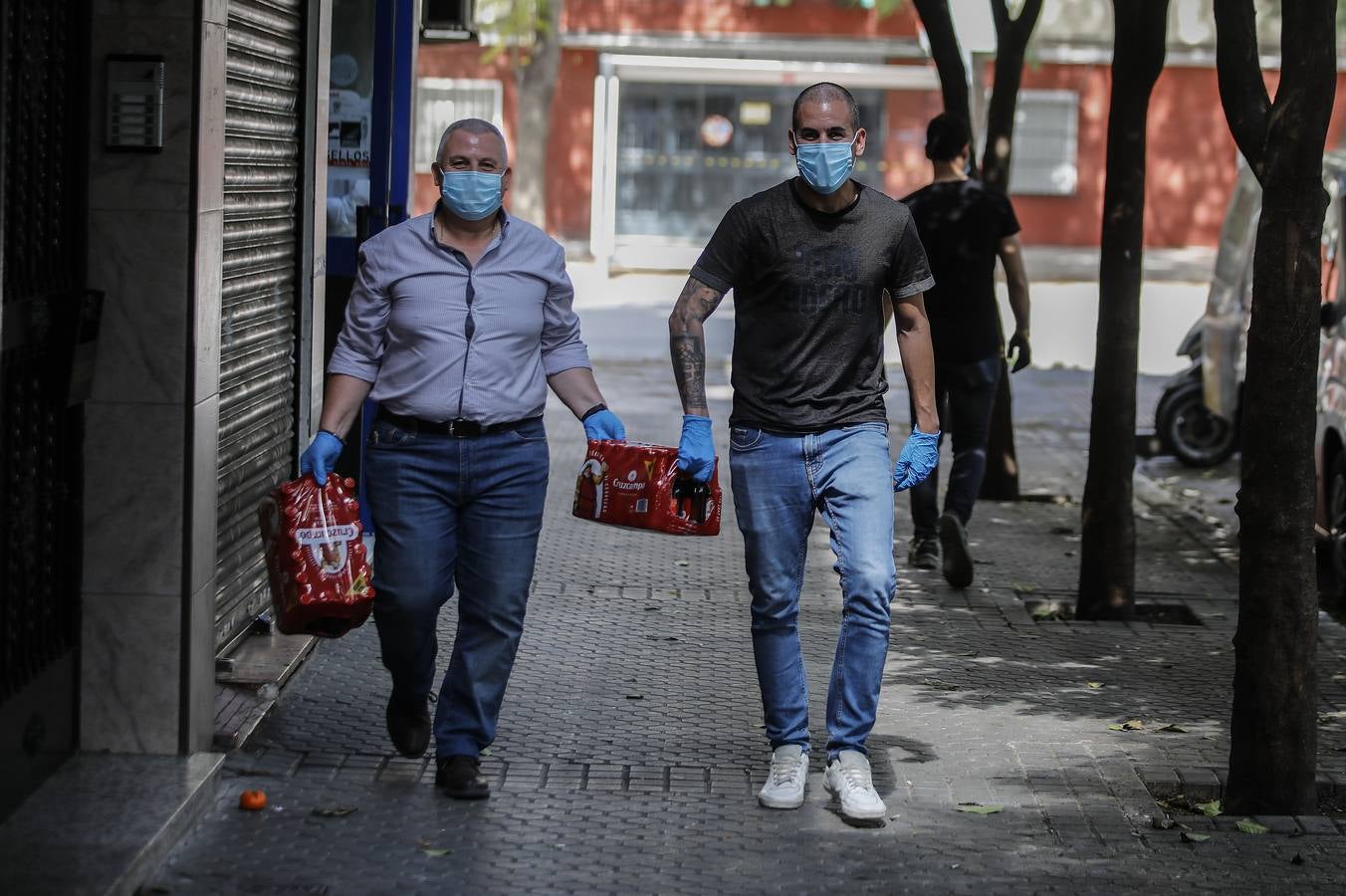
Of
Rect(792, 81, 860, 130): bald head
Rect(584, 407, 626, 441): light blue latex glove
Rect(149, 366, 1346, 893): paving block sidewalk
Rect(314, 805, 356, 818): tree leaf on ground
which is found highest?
Rect(792, 81, 860, 130): bald head

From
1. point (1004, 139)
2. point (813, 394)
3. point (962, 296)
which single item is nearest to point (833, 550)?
point (813, 394)

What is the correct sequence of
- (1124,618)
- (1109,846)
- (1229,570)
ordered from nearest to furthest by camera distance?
(1109,846) < (1124,618) < (1229,570)

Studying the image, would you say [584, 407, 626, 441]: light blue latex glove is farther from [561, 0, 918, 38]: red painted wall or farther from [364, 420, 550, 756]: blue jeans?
[561, 0, 918, 38]: red painted wall

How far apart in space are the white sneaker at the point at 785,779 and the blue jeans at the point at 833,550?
0.05m

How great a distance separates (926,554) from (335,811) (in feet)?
15.3

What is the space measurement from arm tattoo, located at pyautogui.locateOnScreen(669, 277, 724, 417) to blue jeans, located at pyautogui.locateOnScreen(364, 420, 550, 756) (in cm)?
43

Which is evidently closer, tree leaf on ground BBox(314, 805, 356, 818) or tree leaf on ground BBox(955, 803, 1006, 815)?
tree leaf on ground BBox(314, 805, 356, 818)

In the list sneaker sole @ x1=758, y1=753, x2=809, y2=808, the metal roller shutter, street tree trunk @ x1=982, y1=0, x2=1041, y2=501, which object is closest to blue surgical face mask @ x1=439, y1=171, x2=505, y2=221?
the metal roller shutter

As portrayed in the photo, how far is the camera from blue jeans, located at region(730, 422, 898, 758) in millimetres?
5652

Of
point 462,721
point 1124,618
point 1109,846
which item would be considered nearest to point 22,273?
point 462,721

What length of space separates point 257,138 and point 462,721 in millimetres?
2583

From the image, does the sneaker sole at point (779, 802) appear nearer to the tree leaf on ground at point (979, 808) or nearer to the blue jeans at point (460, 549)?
the tree leaf on ground at point (979, 808)

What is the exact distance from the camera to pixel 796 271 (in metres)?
5.60

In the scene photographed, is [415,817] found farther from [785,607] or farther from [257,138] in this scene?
[257,138]
